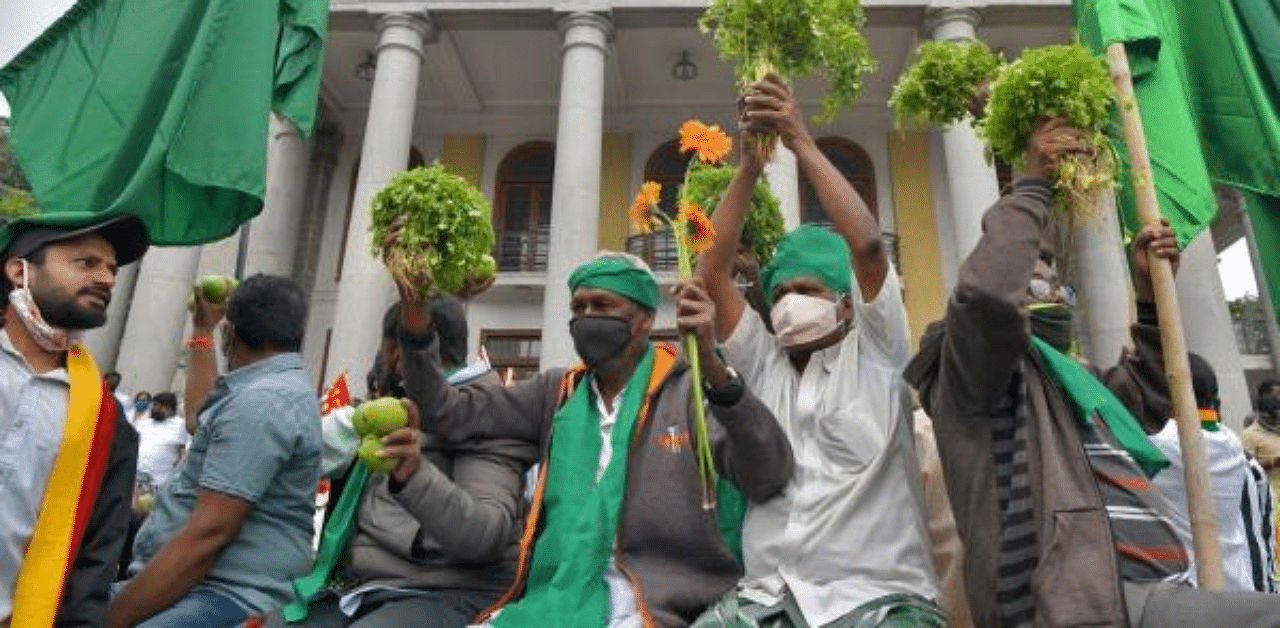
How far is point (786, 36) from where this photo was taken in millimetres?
3295

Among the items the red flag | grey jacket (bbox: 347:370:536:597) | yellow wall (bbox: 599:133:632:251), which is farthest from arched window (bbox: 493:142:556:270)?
grey jacket (bbox: 347:370:536:597)

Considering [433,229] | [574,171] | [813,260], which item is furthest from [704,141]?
[574,171]

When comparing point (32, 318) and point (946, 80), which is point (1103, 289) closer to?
point (946, 80)

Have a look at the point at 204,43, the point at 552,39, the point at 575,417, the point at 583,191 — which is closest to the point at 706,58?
the point at 552,39

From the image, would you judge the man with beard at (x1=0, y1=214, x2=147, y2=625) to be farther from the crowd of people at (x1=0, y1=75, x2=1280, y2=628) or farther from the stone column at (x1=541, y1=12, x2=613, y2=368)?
the stone column at (x1=541, y1=12, x2=613, y2=368)

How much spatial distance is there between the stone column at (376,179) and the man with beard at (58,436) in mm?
9702

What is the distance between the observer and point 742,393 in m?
2.74

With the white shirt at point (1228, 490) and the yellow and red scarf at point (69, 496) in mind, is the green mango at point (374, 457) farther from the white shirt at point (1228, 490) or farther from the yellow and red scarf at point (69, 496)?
the white shirt at point (1228, 490)

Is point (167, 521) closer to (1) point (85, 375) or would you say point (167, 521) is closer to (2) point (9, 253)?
(1) point (85, 375)

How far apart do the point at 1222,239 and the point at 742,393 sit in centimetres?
2364

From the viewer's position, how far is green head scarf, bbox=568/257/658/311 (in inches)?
129

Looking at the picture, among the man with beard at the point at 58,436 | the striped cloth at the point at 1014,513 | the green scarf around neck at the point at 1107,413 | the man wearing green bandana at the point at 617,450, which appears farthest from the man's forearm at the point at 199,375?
the green scarf around neck at the point at 1107,413

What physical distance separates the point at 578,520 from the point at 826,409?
2.98 ft

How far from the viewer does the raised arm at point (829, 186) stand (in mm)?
2994
